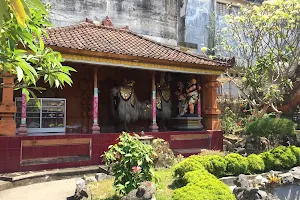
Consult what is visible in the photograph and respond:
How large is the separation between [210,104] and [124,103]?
374cm

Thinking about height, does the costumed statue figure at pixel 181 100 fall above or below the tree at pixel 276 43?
below

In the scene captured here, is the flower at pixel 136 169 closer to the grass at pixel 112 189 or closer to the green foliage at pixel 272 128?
the grass at pixel 112 189

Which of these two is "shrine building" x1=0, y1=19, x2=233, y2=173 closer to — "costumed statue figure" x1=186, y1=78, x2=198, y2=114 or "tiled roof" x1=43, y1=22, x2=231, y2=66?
"tiled roof" x1=43, y1=22, x2=231, y2=66

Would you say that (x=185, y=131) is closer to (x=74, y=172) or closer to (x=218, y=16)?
(x=74, y=172)

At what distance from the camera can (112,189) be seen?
666cm

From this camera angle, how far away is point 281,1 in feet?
44.5

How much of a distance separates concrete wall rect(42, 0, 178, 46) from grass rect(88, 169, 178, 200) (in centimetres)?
1005

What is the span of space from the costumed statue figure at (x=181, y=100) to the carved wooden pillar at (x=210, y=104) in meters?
0.94

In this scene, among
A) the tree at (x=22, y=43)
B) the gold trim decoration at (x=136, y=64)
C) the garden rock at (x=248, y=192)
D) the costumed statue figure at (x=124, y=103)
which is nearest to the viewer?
the tree at (x=22, y=43)

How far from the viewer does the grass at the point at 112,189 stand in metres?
6.11

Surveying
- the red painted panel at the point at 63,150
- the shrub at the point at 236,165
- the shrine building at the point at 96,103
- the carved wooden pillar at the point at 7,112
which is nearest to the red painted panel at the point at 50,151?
the shrine building at the point at 96,103

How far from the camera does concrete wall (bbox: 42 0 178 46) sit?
15.0 meters

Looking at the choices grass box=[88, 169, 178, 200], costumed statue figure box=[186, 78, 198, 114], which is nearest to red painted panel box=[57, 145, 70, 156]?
grass box=[88, 169, 178, 200]

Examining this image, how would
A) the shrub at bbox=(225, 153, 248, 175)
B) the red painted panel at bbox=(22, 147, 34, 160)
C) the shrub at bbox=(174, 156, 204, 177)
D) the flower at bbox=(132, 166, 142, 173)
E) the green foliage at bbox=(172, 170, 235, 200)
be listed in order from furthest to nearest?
the red painted panel at bbox=(22, 147, 34, 160) < the shrub at bbox=(225, 153, 248, 175) < the shrub at bbox=(174, 156, 204, 177) < the flower at bbox=(132, 166, 142, 173) < the green foliage at bbox=(172, 170, 235, 200)
